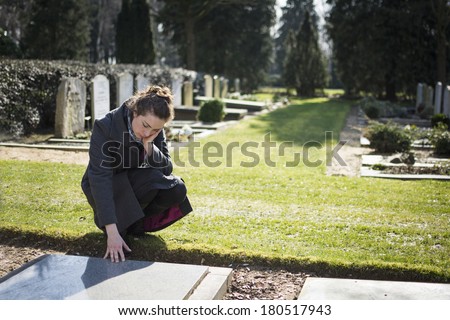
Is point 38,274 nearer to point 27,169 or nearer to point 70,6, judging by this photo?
point 27,169

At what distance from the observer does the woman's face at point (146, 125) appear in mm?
3654

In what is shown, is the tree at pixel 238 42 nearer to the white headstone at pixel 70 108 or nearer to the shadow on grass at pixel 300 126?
the shadow on grass at pixel 300 126

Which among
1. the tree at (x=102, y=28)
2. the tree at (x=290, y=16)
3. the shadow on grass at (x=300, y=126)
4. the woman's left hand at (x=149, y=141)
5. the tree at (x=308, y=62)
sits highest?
the tree at (x=290, y=16)

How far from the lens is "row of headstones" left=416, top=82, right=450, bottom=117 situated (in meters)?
16.3

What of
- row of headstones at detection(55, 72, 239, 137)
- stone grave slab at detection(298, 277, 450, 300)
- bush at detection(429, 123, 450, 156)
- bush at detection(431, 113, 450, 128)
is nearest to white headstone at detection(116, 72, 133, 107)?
row of headstones at detection(55, 72, 239, 137)

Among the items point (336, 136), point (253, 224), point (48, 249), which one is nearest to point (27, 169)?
point (48, 249)

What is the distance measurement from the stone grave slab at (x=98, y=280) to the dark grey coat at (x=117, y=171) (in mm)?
374

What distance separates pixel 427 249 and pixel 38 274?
3.04 metres

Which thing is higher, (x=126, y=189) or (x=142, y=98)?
(x=142, y=98)

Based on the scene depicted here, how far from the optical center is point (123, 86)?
13.3 metres

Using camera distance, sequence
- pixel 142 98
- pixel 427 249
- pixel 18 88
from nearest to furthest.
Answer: pixel 142 98 < pixel 427 249 < pixel 18 88

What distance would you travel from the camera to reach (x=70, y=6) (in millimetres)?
27844

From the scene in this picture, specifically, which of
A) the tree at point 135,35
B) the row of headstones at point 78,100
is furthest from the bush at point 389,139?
the tree at point 135,35
